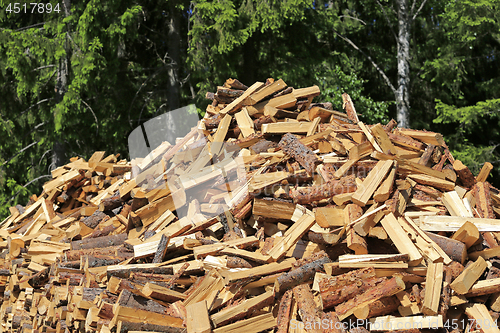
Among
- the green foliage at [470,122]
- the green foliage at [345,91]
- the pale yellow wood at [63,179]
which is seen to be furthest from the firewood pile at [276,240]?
the green foliage at [470,122]

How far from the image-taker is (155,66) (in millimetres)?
13500

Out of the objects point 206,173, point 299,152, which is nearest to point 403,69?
point 299,152

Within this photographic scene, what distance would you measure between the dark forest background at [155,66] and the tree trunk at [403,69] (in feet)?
0.10

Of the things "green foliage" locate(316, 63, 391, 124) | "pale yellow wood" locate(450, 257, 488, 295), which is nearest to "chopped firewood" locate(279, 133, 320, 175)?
"pale yellow wood" locate(450, 257, 488, 295)

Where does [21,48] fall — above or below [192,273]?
above

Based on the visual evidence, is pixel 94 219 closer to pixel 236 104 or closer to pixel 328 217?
pixel 236 104

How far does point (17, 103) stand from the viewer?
37.8ft

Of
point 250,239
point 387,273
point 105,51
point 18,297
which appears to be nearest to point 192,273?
point 250,239

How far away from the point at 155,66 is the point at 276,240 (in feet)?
36.7

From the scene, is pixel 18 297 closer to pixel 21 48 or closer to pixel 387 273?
pixel 387 273

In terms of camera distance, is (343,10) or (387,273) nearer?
(387,273)

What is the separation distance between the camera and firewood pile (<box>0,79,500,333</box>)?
2.99 meters

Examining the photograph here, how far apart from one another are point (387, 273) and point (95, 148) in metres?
10.8

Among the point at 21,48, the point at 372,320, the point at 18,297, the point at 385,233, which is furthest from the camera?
the point at 21,48
